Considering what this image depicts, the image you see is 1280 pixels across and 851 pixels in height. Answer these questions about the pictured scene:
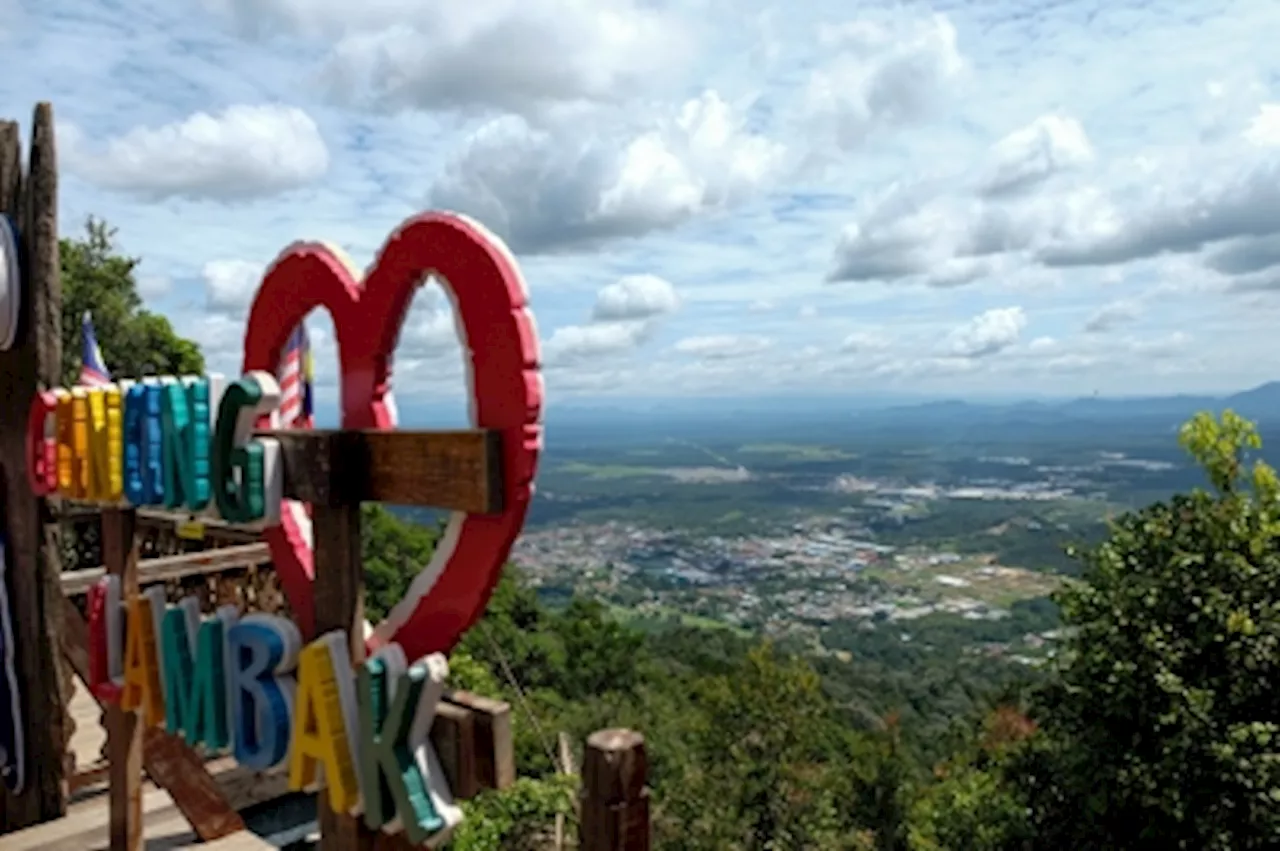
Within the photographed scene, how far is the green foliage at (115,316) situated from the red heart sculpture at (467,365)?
50.3 ft

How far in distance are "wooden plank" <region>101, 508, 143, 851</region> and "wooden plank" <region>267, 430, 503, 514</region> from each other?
66.3 inches

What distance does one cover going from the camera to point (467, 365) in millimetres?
3211

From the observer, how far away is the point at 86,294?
17719mm

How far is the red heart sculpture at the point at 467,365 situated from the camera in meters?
3.09

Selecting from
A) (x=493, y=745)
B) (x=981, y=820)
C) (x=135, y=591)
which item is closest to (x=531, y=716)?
(x=981, y=820)

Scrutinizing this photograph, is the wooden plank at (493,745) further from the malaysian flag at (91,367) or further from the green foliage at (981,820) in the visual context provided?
the green foliage at (981,820)

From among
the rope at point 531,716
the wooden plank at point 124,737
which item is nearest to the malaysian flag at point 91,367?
the wooden plank at point 124,737

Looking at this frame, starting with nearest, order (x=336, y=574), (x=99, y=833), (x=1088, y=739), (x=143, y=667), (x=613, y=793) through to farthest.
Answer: (x=613, y=793) < (x=336, y=574) < (x=143, y=667) < (x=99, y=833) < (x=1088, y=739)

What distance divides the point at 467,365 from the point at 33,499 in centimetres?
387

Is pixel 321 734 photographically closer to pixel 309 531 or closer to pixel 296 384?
pixel 309 531

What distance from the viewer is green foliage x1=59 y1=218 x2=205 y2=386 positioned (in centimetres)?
1770

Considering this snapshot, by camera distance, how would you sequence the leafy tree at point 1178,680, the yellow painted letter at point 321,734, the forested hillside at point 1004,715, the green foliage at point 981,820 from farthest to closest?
the green foliage at point 981,820 < the forested hillside at point 1004,715 < the leafy tree at point 1178,680 < the yellow painted letter at point 321,734

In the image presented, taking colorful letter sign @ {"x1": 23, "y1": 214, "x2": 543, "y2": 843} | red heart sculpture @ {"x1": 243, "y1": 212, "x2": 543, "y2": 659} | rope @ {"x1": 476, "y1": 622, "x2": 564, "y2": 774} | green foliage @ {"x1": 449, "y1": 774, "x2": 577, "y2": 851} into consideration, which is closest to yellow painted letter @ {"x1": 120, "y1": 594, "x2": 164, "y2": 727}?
colorful letter sign @ {"x1": 23, "y1": 214, "x2": 543, "y2": 843}

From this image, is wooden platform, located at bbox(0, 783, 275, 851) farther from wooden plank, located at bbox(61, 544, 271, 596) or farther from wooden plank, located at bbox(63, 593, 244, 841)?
wooden plank, located at bbox(61, 544, 271, 596)
